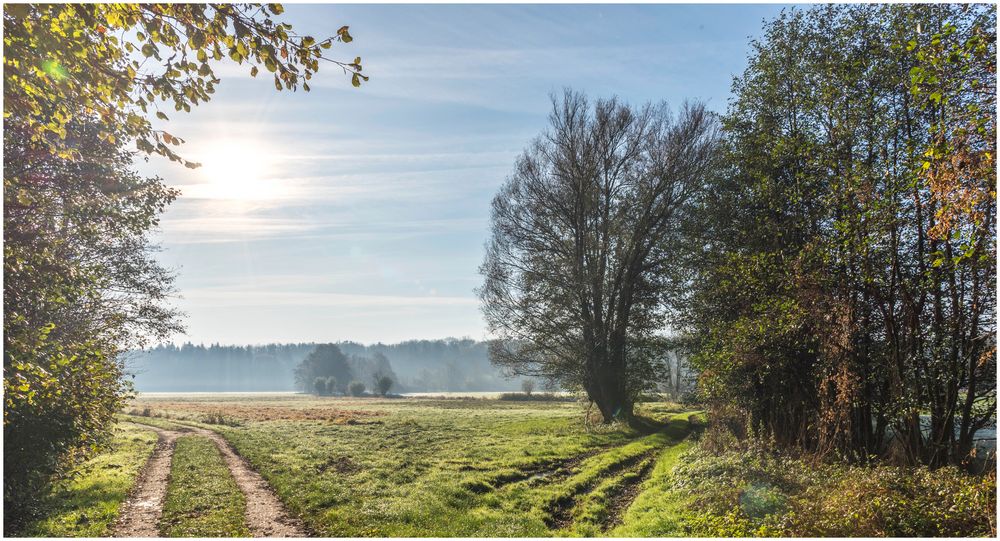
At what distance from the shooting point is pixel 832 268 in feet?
47.8

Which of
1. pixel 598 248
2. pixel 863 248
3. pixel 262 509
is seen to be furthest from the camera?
pixel 598 248

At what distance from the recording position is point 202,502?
14.7m

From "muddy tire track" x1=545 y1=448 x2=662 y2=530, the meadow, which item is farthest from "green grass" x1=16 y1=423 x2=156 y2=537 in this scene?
"muddy tire track" x1=545 y1=448 x2=662 y2=530

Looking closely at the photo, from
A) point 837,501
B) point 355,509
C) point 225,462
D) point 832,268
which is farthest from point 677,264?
point 225,462

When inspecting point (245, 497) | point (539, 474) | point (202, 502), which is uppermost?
point (202, 502)

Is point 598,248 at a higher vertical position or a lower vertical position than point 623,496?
higher

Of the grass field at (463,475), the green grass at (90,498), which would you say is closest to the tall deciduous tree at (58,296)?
the green grass at (90,498)

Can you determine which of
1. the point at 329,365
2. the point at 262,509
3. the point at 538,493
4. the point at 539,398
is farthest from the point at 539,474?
the point at 329,365

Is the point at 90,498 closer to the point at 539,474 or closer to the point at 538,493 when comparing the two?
the point at 538,493

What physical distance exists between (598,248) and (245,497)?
69.3 feet

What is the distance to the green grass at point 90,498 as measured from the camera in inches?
484

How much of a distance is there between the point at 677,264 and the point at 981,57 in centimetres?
1724

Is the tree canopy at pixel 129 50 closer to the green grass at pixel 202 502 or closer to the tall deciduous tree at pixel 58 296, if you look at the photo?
the tall deciduous tree at pixel 58 296

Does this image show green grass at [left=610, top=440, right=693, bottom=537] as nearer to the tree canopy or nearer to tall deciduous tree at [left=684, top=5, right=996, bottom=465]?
tall deciduous tree at [left=684, top=5, right=996, bottom=465]
